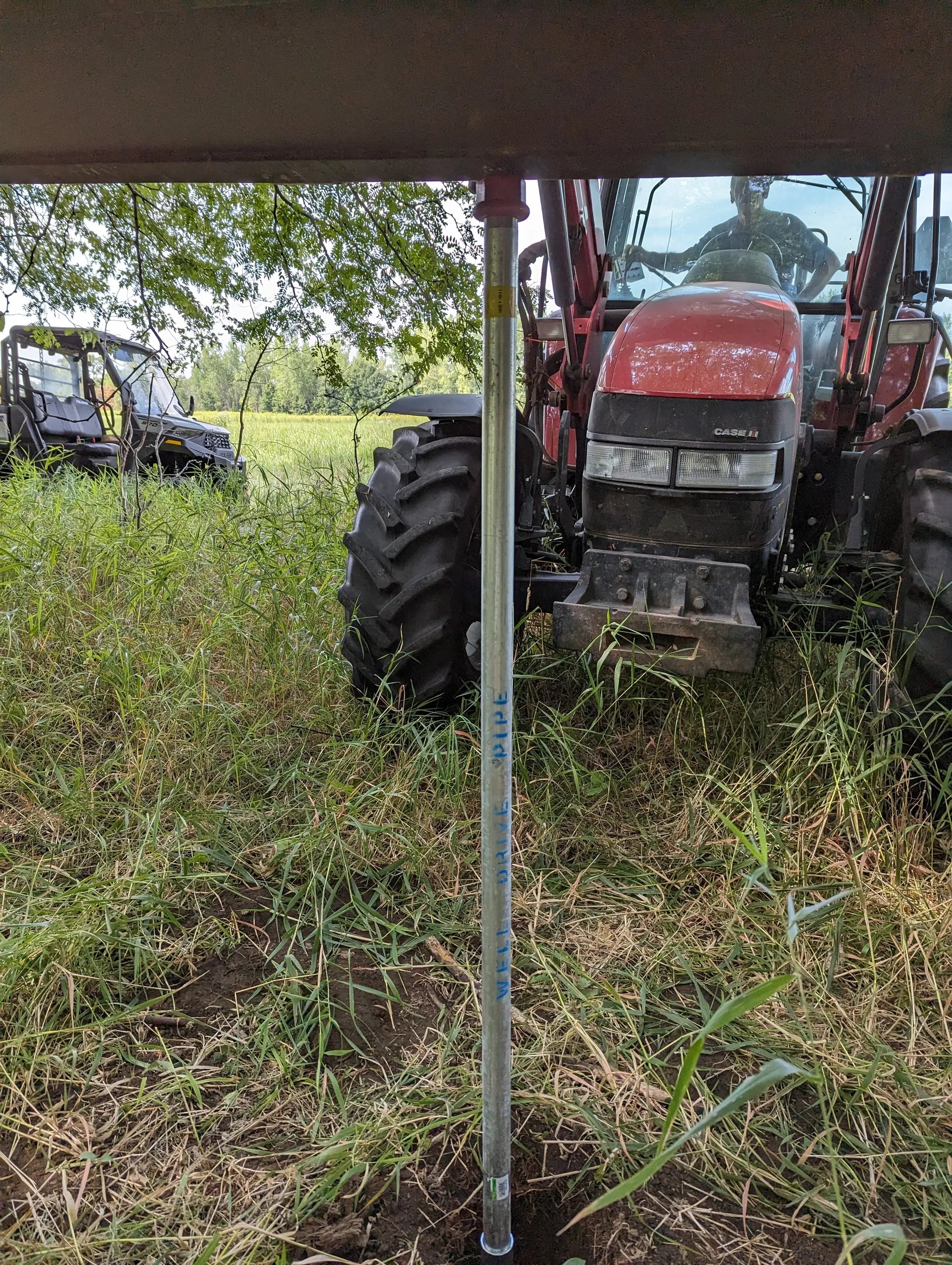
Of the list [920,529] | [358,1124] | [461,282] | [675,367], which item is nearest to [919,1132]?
[358,1124]

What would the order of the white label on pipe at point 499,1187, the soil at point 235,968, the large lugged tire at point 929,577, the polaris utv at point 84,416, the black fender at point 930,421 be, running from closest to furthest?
the white label on pipe at point 499,1187, the soil at point 235,968, the large lugged tire at point 929,577, the black fender at point 930,421, the polaris utv at point 84,416

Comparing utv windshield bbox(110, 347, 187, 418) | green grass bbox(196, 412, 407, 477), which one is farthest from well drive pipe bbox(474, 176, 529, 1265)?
utv windshield bbox(110, 347, 187, 418)

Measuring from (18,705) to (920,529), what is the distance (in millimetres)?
2541

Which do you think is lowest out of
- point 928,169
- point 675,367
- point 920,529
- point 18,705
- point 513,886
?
point 513,886

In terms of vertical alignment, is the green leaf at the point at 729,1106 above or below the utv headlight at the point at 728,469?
below

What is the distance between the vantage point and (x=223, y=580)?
3.33m

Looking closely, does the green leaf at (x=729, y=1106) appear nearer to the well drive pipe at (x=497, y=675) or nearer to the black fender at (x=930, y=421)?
the well drive pipe at (x=497, y=675)

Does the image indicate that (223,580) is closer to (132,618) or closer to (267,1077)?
(132,618)

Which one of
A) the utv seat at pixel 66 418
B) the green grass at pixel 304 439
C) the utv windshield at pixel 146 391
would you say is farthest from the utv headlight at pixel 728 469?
the utv seat at pixel 66 418

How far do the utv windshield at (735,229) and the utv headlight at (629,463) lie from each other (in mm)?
1119

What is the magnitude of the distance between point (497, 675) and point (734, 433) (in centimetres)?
138

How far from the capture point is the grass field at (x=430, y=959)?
1.16 meters

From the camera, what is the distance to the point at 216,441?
904 centimetres

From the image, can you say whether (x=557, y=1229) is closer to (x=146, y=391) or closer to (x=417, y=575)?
(x=417, y=575)
